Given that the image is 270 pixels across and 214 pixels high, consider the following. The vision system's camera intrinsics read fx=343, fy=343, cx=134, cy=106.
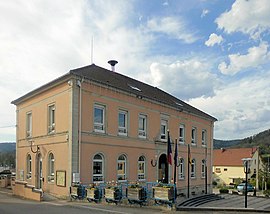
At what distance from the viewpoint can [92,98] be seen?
22.6 meters

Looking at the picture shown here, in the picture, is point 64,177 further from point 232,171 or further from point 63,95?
point 232,171

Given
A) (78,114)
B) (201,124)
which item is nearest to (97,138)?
(78,114)

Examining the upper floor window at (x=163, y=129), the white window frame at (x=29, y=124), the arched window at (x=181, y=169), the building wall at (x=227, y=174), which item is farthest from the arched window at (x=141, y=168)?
the building wall at (x=227, y=174)

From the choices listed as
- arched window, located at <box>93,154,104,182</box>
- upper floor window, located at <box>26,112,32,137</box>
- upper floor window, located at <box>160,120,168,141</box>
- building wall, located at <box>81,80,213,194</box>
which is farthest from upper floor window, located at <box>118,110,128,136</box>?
upper floor window, located at <box>26,112,32,137</box>

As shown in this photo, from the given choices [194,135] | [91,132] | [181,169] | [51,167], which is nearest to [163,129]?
[181,169]

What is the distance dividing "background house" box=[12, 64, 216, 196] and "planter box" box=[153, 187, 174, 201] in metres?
5.76

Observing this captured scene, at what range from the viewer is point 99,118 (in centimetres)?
2331

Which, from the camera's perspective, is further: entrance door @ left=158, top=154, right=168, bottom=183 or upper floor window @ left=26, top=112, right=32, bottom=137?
entrance door @ left=158, top=154, right=168, bottom=183

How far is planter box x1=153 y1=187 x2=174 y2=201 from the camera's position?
1692cm

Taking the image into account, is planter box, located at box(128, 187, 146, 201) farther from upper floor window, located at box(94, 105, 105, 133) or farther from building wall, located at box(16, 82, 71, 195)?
upper floor window, located at box(94, 105, 105, 133)

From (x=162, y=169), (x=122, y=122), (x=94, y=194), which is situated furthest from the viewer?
(x=162, y=169)

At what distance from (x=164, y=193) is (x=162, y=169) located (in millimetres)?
13071

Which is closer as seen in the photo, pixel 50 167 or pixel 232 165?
pixel 50 167

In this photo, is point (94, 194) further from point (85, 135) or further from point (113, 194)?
point (85, 135)
